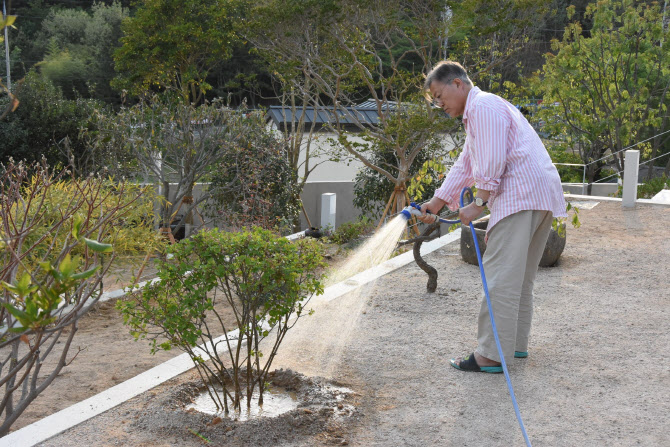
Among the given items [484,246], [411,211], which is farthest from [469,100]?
[484,246]

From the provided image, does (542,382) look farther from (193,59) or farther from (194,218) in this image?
(193,59)

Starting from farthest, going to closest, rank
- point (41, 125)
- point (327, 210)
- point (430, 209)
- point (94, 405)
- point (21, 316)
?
1. point (41, 125)
2. point (327, 210)
3. point (430, 209)
4. point (94, 405)
5. point (21, 316)

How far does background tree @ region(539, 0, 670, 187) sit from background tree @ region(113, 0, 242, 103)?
25.3 ft

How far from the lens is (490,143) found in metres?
3.59

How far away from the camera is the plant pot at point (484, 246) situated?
647 cm

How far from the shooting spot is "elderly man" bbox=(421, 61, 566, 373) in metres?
3.60

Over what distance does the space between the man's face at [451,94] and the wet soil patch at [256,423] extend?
157cm

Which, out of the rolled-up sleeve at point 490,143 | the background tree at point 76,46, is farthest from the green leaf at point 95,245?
the background tree at point 76,46

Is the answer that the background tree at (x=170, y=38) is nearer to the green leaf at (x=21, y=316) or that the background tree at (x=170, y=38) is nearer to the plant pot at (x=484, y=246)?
the plant pot at (x=484, y=246)

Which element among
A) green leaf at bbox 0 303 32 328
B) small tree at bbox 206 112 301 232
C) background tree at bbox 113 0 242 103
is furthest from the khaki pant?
background tree at bbox 113 0 242 103

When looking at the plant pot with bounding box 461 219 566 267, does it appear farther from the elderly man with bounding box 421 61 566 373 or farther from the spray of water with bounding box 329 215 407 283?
the elderly man with bounding box 421 61 566 373

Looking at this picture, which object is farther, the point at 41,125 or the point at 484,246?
the point at 41,125

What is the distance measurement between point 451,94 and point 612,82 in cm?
1440

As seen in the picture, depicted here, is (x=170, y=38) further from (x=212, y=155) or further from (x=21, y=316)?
(x=21, y=316)
